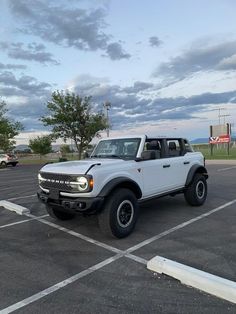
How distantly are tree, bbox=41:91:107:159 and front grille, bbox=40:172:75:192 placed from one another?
29713mm

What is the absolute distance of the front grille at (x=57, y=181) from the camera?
6184 millimetres

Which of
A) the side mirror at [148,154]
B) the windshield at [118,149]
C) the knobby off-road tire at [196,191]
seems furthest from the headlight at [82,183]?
the knobby off-road tire at [196,191]

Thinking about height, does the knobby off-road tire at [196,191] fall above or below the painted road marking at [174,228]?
above

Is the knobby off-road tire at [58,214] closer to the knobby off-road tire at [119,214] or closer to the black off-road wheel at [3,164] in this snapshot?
the knobby off-road tire at [119,214]

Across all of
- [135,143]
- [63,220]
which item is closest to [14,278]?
[63,220]

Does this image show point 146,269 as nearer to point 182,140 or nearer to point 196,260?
point 196,260

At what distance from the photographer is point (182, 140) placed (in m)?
8.88

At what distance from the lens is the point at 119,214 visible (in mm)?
6242

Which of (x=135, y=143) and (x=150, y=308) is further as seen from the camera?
(x=135, y=143)

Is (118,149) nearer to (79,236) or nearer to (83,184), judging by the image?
(83,184)

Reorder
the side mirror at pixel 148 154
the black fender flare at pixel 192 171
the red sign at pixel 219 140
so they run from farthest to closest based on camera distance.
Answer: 1. the red sign at pixel 219 140
2. the black fender flare at pixel 192 171
3. the side mirror at pixel 148 154

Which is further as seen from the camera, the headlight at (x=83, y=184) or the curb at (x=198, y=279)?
the headlight at (x=83, y=184)

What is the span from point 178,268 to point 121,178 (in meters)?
2.25

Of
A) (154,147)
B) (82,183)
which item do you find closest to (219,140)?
(154,147)
